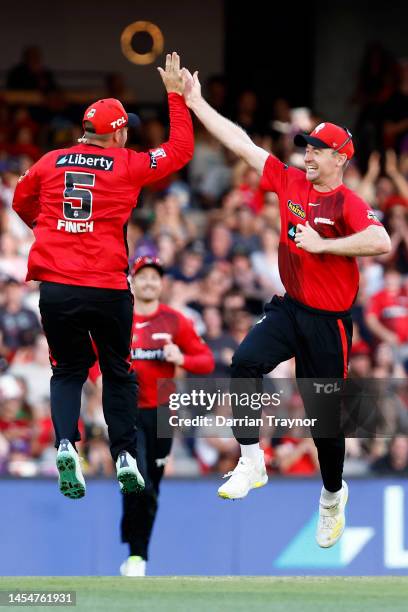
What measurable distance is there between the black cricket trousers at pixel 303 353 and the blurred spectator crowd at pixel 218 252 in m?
2.74

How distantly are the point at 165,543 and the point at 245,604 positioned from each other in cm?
497

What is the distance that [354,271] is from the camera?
1043cm

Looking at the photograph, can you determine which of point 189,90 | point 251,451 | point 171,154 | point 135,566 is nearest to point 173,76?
point 189,90

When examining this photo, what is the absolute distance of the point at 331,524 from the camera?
10.9 metres

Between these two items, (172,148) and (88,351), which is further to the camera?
(88,351)

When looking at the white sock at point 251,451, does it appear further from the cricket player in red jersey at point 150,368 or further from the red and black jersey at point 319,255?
the cricket player in red jersey at point 150,368

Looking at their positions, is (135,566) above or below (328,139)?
below

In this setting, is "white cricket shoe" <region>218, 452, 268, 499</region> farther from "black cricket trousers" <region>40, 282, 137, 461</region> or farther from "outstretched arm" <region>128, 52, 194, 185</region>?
"outstretched arm" <region>128, 52, 194, 185</region>

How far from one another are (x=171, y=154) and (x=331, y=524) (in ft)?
9.15

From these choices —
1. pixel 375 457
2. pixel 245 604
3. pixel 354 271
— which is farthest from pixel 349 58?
pixel 245 604

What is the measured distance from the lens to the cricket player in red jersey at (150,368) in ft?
39.6

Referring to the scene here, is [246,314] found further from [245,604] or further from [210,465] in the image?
[245,604]

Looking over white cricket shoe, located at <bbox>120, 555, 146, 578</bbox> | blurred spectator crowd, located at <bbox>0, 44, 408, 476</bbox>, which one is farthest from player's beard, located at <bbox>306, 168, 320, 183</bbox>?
white cricket shoe, located at <bbox>120, 555, 146, 578</bbox>

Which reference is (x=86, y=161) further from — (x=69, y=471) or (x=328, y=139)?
(x=69, y=471)
